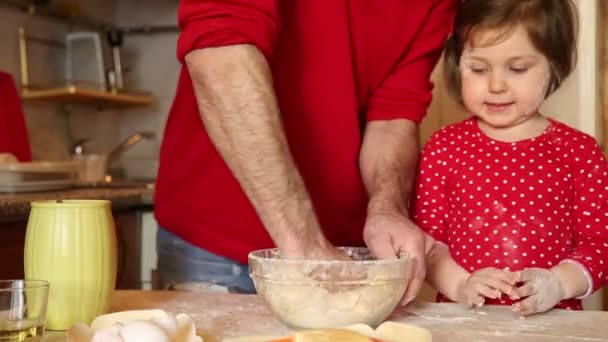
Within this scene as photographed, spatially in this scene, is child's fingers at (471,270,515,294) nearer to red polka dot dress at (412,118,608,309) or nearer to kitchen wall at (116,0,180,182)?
red polka dot dress at (412,118,608,309)

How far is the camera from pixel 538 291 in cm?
101

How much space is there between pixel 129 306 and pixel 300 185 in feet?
0.89

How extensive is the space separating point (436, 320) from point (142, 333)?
377 mm

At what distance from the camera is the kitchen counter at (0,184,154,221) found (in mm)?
1816

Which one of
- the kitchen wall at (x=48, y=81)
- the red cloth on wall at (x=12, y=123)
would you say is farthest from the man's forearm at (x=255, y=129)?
the kitchen wall at (x=48, y=81)

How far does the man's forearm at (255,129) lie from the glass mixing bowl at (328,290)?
0.18 metres

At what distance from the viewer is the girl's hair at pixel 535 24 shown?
4.23ft

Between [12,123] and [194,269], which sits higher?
[12,123]

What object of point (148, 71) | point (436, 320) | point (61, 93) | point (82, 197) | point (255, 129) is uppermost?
point (148, 71)

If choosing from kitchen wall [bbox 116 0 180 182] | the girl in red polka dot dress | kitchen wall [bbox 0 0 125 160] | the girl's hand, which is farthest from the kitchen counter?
the girl's hand

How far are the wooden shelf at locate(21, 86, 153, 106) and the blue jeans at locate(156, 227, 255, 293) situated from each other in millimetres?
1365

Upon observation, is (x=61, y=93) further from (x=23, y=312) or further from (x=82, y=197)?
(x=23, y=312)

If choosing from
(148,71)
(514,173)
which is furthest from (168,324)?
(148,71)

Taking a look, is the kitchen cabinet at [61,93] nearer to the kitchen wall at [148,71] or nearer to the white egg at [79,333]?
the kitchen wall at [148,71]
